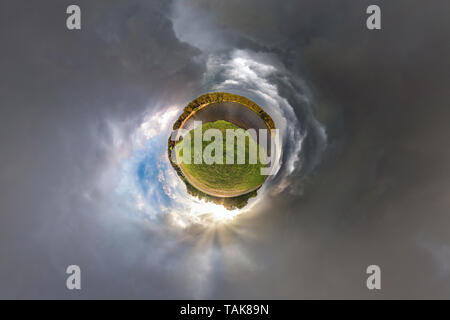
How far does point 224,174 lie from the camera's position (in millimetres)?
22875

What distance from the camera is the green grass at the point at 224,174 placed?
2186 centimetres

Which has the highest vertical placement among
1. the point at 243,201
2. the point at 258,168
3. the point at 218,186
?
the point at 258,168

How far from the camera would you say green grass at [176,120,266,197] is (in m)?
21.9

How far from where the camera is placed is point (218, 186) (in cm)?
2230

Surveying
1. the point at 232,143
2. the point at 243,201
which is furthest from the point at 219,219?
the point at 232,143

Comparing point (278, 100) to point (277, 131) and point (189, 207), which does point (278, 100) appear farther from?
point (189, 207)

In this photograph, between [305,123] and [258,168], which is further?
[258,168]

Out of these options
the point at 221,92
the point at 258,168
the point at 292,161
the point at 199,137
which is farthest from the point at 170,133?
the point at 292,161

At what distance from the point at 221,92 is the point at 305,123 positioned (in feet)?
27.3

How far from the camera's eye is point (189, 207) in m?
18.4

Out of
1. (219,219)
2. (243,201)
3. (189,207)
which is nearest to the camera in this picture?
(219,219)

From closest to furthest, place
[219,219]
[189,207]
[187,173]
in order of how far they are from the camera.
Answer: [219,219] < [189,207] < [187,173]

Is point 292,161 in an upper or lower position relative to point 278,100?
lower

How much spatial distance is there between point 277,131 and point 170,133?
9.67 meters
